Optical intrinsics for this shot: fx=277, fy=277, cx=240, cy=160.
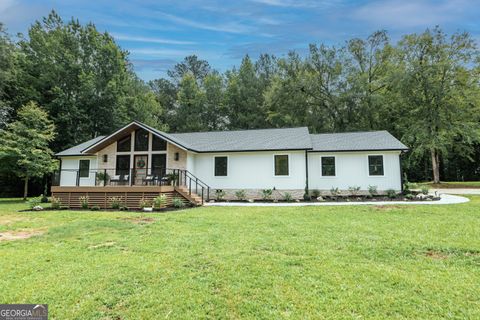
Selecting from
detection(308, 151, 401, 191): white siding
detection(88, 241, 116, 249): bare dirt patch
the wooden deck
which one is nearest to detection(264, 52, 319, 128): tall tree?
detection(308, 151, 401, 191): white siding

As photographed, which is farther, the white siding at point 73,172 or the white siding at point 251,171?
the white siding at point 73,172

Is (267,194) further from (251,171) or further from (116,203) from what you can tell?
(116,203)

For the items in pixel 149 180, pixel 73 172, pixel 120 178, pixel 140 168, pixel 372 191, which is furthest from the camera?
pixel 73 172

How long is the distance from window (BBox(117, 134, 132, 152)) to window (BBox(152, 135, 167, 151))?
5.15 feet

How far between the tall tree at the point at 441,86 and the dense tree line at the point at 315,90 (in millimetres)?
82

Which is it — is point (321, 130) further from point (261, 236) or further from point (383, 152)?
point (261, 236)

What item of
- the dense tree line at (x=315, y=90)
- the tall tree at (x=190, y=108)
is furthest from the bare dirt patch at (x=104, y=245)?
the tall tree at (x=190, y=108)

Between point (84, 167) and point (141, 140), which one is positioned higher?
point (141, 140)

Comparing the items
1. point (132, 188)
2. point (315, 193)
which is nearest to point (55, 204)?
point (132, 188)

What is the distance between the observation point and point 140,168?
16.6 metres

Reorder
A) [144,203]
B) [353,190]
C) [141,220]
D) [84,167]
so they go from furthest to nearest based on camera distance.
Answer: [84,167]
[353,190]
[144,203]
[141,220]

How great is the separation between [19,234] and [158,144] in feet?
31.5

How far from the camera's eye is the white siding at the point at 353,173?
15.8m

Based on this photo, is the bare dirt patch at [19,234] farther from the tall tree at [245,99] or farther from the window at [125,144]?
the tall tree at [245,99]
